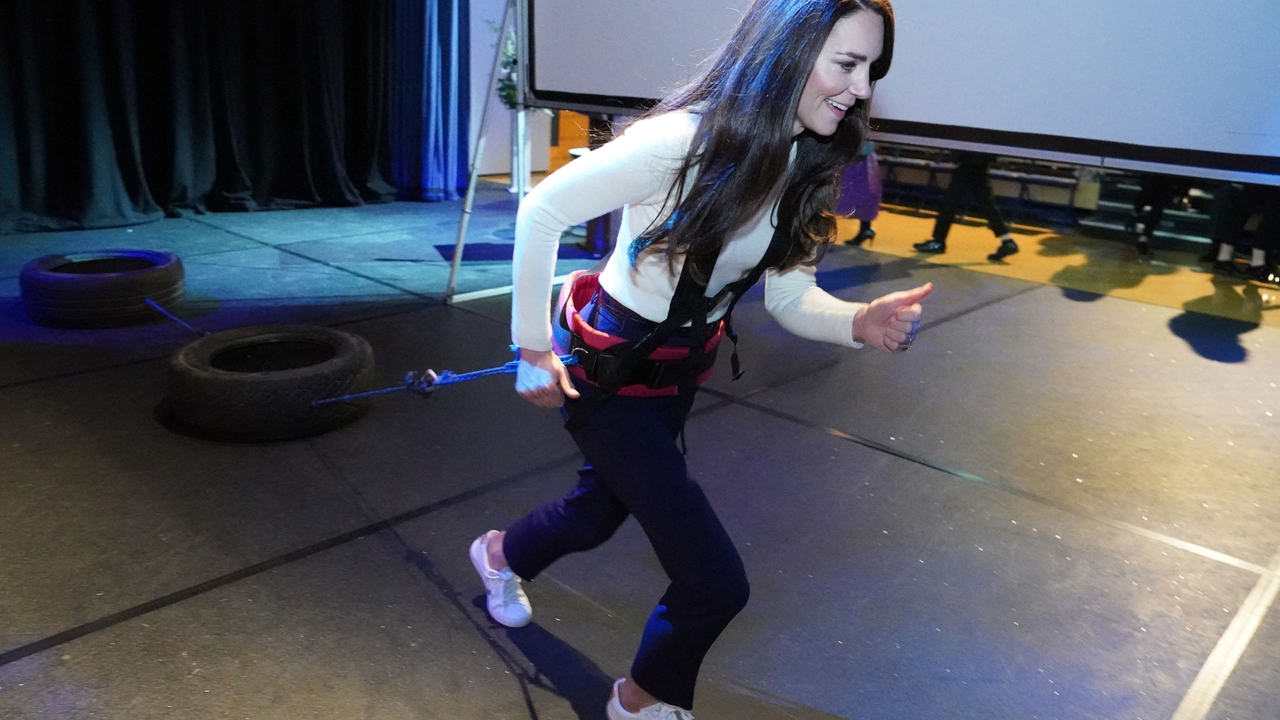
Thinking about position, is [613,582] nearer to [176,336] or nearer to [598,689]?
[598,689]

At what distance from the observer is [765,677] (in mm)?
2064

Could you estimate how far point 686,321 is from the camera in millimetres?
1661

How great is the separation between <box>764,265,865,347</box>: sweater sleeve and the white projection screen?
1477 millimetres

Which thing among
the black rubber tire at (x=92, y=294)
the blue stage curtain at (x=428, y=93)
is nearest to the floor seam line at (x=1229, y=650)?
the black rubber tire at (x=92, y=294)

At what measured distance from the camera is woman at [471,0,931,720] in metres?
1.53

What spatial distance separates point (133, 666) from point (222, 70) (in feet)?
21.8

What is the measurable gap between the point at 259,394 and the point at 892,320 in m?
2.19

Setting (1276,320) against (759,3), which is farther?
(1276,320)

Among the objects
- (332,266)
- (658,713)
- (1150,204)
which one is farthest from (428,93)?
(658,713)

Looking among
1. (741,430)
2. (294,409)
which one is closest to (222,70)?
(294,409)

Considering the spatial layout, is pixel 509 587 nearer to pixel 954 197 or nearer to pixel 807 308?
pixel 807 308

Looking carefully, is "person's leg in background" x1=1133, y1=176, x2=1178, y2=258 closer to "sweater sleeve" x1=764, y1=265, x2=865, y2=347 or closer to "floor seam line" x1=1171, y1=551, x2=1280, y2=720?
"floor seam line" x1=1171, y1=551, x2=1280, y2=720

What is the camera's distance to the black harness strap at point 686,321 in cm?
163

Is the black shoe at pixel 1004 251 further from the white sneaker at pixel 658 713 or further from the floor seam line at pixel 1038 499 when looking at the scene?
the white sneaker at pixel 658 713
